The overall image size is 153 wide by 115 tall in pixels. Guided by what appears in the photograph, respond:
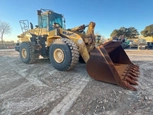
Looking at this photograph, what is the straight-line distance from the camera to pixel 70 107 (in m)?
2.21

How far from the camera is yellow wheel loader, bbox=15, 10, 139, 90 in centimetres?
305

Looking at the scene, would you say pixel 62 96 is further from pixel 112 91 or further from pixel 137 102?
pixel 137 102

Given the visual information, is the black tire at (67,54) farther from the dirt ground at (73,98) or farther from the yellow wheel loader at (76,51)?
the dirt ground at (73,98)

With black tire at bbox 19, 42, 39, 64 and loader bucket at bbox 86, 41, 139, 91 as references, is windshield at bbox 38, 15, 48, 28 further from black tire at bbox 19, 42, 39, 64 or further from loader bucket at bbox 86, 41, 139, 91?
loader bucket at bbox 86, 41, 139, 91

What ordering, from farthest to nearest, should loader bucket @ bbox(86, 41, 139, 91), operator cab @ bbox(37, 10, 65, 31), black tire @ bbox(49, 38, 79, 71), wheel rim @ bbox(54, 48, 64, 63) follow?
operator cab @ bbox(37, 10, 65, 31)
wheel rim @ bbox(54, 48, 64, 63)
black tire @ bbox(49, 38, 79, 71)
loader bucket @ bbox(86, 41, 139, 91)

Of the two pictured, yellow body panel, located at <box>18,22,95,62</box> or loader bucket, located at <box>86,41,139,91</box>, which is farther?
yellow body panel, located at <box>18,22,95,62</box>

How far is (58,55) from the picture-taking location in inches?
178

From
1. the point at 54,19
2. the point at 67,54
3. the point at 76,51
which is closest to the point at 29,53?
the point at 54,19

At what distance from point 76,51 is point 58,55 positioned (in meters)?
0.86

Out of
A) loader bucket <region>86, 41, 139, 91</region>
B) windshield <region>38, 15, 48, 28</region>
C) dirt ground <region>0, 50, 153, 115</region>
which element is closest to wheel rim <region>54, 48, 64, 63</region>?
dirt ground <region>0, 50, 153, 115</region>

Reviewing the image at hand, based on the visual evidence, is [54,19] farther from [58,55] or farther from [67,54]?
[67,54]

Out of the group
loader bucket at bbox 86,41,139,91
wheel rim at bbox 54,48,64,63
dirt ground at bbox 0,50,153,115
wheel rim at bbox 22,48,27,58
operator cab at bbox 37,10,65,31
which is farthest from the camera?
wheel rim at bbox 22,48,27,58

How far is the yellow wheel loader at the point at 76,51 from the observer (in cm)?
305

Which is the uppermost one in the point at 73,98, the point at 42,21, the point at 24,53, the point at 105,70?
the point at 42,21
